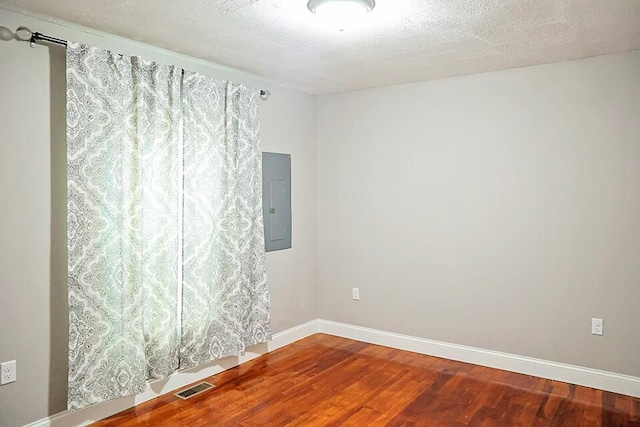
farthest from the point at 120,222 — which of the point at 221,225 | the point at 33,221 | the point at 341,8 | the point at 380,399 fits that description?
the point at 380,399

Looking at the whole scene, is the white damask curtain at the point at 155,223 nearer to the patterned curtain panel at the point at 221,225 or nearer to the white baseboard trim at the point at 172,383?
the patterned curtain panel at the point at 221,225

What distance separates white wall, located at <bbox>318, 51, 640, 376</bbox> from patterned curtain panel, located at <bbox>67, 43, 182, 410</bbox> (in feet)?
6.09

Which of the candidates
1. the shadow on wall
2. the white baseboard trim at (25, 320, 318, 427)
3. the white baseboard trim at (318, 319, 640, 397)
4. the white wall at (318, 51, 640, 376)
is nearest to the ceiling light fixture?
Answer: the shadow on wall

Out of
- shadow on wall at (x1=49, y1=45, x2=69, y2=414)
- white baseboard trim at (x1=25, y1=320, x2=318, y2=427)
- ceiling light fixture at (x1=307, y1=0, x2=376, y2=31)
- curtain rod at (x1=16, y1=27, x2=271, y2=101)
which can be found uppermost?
ceiling light fixture at (x1=307, y1=0, x2=376, y2=31)

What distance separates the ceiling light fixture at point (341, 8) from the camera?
7.79 feet

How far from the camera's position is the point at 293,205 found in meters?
4.57

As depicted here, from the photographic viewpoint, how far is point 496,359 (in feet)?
12.6

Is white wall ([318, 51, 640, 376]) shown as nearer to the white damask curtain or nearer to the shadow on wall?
the white damask curtain

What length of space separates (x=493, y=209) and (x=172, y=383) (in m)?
2.81

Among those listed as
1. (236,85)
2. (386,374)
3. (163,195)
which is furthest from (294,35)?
(386,374)

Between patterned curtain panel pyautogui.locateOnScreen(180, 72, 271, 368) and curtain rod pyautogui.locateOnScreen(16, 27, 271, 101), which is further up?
curtain rod pyautogui.locateOnScreen(16, 27, 271, 101)

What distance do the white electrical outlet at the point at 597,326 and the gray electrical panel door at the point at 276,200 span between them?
2566mm

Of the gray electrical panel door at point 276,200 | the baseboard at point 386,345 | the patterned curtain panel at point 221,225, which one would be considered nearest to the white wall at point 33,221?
the baseboard at point 386,345

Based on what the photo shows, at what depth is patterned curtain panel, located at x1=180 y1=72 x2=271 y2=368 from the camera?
3.46 metres
